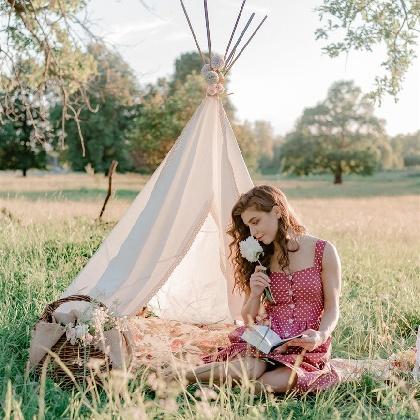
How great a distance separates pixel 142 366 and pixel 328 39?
4570mm

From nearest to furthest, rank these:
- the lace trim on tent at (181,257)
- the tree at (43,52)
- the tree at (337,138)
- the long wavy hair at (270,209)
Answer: the long wavy hair at (270,209) → the lace trim on tent at (181,257) → the tree at (43,52) → the tree at (337,138)

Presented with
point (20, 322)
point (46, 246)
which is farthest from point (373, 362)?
point (46, 246)

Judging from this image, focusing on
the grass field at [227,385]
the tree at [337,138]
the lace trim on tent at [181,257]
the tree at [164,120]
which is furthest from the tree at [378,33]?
the tree at [337,138]

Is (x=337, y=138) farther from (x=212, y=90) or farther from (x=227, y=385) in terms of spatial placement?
(x=227, y=385)

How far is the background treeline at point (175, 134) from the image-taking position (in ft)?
72.9

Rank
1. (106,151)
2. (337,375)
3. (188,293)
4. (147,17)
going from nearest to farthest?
1. (337,375)
2. (188,293)
3. (147,17)
4. (106,151)

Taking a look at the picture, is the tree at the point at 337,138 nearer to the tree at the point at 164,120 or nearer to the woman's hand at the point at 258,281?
the tree at the point at 164,120

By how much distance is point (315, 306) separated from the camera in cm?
387

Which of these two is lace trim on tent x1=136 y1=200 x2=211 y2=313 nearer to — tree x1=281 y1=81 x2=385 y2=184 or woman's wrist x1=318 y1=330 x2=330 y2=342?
woman's wrist x1=318 y1=330 x2=330 y2=342

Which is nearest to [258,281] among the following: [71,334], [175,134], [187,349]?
[187,349]

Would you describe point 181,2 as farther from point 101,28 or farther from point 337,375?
point 337,375

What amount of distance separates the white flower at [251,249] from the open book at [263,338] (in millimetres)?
365

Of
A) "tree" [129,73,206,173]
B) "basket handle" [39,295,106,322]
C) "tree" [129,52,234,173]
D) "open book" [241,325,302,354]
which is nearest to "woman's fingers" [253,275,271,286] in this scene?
"open book" [241,325,302,354]

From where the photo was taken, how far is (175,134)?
Answer: 21312 mm
